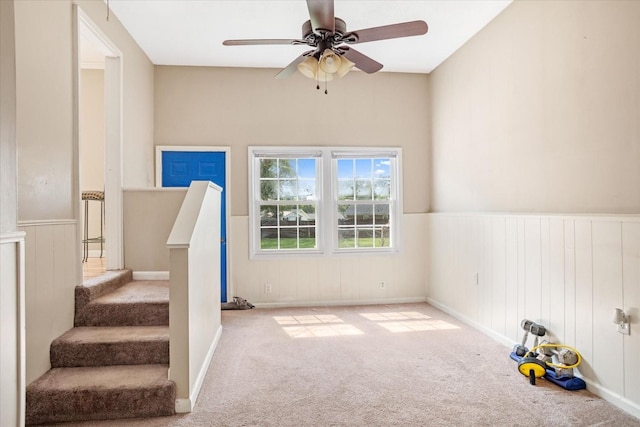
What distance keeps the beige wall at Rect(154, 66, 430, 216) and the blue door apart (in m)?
0.15

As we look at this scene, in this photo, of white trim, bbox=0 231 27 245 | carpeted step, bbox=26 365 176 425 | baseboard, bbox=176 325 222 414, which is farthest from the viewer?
baseboard, bbox=176 325 222 414

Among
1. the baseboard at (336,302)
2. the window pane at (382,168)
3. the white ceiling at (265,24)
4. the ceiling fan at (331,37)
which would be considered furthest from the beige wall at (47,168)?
the window pane at (382,168)

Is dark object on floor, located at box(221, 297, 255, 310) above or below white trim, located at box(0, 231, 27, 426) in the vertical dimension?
below

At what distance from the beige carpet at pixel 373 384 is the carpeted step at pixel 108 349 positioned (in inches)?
17.4

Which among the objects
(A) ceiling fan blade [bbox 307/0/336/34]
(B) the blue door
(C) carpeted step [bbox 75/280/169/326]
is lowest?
(C) carpeted step [bbox 75/280/169/326]

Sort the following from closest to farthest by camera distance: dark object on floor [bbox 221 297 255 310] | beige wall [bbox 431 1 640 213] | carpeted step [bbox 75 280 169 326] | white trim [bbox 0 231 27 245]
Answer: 1. white trim [bbox 0 231 27 245]
2. beige wall [bbox 431 1 640 213]
3. carpeted step [bbox 75 280 169 326]
4. dark object on floor [bbox 221 297 255 310]

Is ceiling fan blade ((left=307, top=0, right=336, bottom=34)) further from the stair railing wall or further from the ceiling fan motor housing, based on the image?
the stair railing wall

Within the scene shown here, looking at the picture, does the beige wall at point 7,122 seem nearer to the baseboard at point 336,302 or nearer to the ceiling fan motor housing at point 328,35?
the ceiling fan motor housing at point 328,35

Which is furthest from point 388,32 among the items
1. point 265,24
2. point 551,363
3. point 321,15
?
point 551,363

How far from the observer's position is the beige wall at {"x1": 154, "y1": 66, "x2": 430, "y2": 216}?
5047 mm

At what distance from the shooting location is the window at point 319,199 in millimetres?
5199

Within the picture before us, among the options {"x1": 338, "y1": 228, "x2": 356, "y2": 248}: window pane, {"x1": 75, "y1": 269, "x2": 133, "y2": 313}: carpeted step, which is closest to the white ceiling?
{"x1": 338, "y1": 228, "x2": 356, "y2": 248}: window pane

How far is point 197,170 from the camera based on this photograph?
5.06m

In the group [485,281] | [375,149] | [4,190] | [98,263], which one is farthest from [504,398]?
[98,263]
